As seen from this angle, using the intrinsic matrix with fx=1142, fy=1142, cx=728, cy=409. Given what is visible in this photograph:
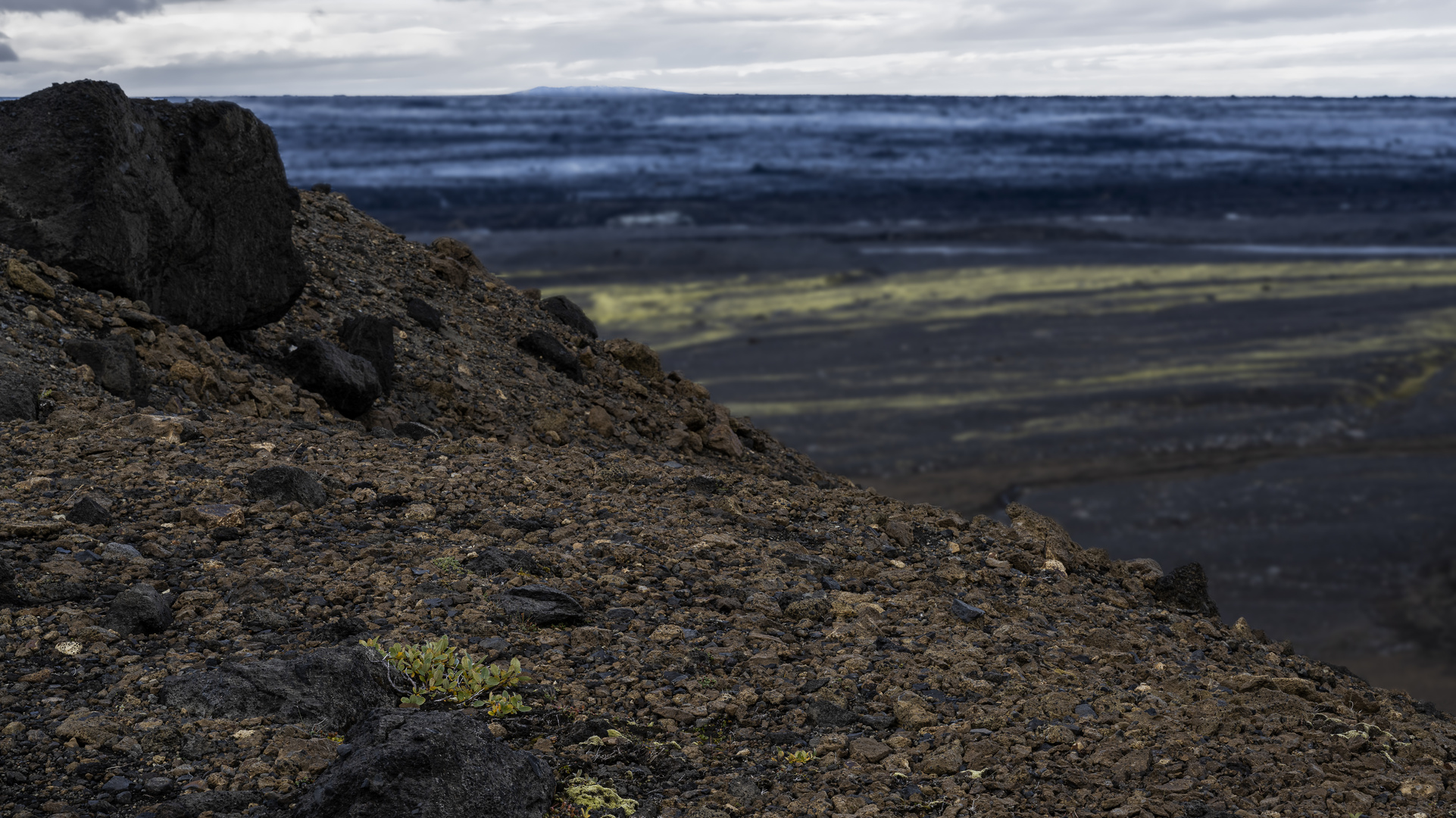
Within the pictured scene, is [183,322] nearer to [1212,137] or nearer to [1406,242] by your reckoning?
[1406,242]

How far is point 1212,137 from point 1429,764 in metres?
70.5

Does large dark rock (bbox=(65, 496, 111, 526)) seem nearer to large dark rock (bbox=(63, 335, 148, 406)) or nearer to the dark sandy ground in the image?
large dark rock (bbox=(63, 335, 148, 406))

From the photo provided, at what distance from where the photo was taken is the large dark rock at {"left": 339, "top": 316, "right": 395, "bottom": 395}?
7.16 meters

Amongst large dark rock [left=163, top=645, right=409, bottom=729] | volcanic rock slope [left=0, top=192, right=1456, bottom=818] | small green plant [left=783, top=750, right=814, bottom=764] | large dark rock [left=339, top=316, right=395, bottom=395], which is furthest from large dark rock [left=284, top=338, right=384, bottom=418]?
small green plant [left=783, top=750, right=814, bottom=764]

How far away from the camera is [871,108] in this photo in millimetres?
103438

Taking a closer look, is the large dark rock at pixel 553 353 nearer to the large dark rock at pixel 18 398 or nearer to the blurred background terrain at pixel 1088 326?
the large dark rock at pixel 18 398

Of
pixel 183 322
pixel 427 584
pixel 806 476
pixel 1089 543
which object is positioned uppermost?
pixel 183 322

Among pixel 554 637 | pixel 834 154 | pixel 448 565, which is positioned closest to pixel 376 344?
pixel 448 565

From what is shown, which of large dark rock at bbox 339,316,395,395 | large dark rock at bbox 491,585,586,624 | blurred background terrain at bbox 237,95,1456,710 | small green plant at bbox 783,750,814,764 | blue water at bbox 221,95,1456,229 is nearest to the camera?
small green plant at bbox 783,750,814,764

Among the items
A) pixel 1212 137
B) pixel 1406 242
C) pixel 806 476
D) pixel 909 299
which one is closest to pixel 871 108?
pixel 1212 137

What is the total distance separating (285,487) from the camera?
16.0ft

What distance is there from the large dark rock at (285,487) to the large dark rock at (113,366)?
128 cm

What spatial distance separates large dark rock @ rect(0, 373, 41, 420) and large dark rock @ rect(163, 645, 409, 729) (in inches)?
96.7

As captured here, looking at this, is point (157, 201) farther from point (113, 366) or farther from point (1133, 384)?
point (1133, 384)
